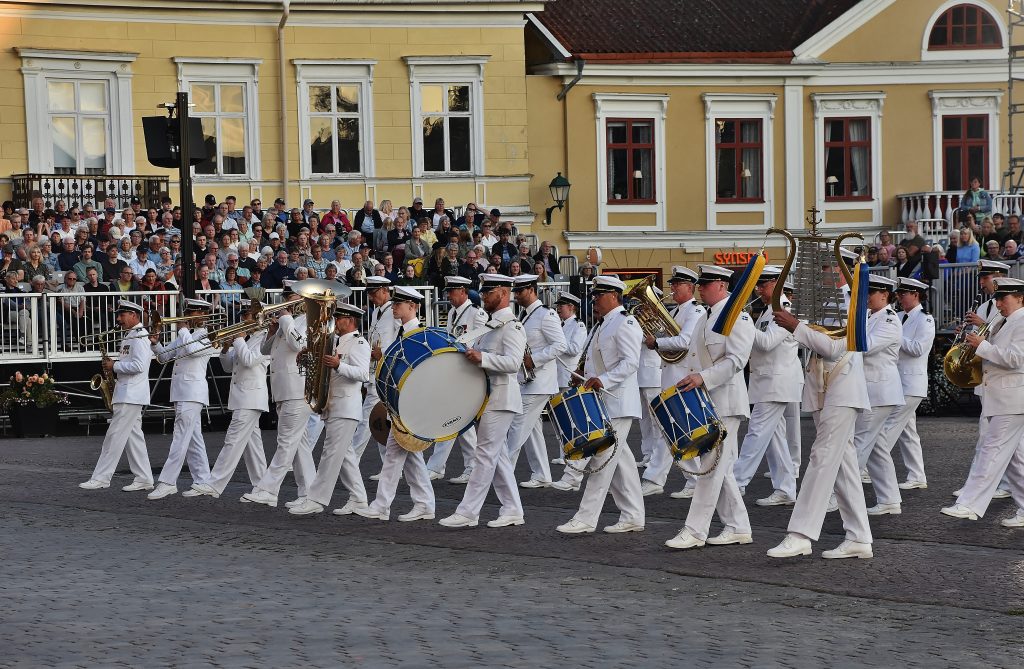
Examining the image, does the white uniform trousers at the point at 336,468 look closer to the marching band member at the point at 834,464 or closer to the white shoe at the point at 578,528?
the white shoe at the point at 578,528

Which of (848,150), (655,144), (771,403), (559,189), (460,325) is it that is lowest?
(771,403)

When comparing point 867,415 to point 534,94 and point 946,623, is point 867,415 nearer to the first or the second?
point 946,623

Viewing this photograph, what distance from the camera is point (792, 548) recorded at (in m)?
11.0

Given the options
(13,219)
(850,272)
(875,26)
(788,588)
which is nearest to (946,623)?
(788,588)

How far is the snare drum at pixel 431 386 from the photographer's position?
41.0 feet

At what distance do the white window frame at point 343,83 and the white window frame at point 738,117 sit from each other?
7005 millimetres

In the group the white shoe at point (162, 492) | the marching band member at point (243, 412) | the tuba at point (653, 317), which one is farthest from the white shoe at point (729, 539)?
the white shoe at point (162, 492)

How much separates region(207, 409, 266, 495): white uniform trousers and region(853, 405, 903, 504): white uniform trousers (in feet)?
17.0

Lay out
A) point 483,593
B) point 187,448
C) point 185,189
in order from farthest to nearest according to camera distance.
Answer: point 185,189, point 187,448, point 483,593

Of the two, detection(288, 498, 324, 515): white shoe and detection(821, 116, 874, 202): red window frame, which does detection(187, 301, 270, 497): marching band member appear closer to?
detection(288, 498, 324, 515): white shoe

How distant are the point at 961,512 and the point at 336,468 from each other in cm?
491

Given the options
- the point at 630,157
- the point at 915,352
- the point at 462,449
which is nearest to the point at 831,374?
the point at 915,352

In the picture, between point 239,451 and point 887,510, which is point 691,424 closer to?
point 887,510

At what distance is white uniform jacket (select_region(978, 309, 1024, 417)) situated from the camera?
1260 centimetres
